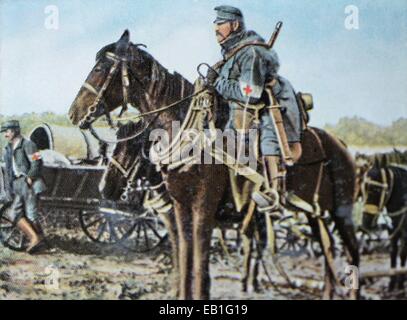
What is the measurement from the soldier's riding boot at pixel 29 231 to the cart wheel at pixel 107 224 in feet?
1.44

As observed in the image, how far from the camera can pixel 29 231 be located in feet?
33.9

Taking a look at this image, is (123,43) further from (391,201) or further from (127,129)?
(391,201)

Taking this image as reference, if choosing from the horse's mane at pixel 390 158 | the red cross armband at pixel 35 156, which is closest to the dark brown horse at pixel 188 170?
the horse's mane at pixel 390 158

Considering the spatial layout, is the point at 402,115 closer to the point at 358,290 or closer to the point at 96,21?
the point at 358,290

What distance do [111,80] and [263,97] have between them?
4.37 feet

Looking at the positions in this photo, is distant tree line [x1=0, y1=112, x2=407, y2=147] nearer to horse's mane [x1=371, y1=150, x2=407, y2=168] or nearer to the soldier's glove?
horse's mane [x1=371, y1=150, x2=407, y2=168]

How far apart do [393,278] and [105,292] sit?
2.58 meters

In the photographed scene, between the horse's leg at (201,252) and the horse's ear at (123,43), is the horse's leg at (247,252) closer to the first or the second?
the horse's leg at (201,252)

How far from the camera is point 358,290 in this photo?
33.3 feet

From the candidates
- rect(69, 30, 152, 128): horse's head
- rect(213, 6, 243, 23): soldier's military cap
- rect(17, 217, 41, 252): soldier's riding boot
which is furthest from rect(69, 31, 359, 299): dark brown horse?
rect(17, 217, 41, 252): soldier's riding boot

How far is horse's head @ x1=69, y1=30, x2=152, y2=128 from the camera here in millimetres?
9961

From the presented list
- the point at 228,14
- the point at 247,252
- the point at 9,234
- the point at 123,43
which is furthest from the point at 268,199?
the point at 9,234

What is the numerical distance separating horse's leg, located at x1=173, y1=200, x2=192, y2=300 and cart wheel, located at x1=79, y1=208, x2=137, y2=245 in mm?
424
